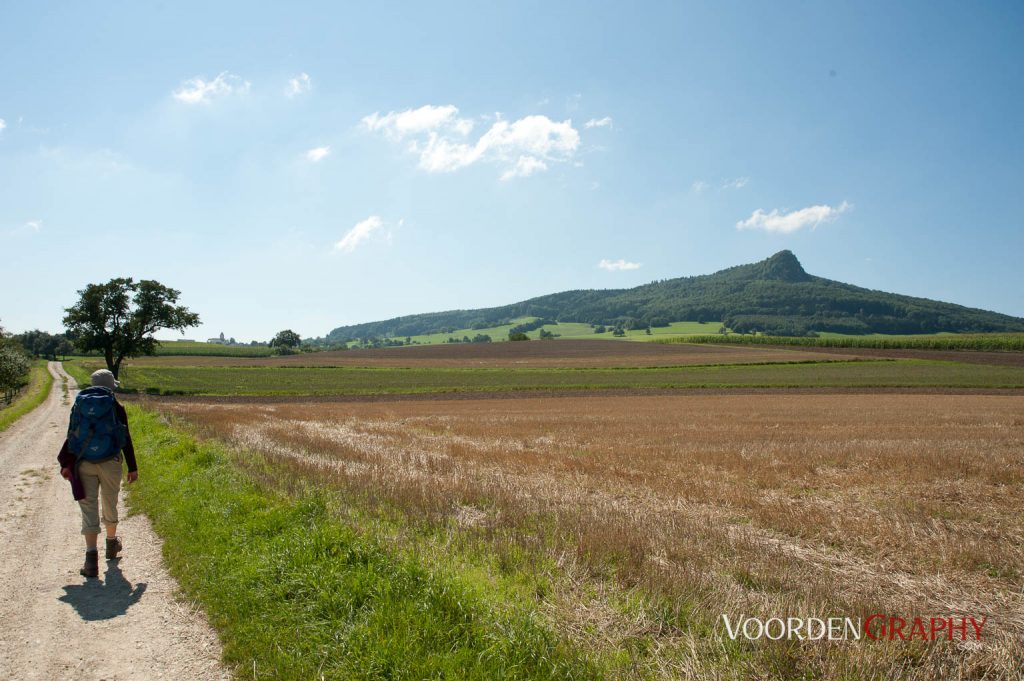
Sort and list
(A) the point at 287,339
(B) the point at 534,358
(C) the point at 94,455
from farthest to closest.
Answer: (A) the point at 287,339 → (B) the point at 534,358 → (C) the point at 94,455

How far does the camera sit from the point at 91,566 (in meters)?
6.96

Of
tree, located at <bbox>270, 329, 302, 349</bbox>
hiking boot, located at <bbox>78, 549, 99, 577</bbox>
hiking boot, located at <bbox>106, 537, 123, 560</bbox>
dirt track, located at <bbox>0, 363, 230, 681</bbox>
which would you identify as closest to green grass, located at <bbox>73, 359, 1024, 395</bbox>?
dirt track, located at <bbox>0, 363, 230, 681</bbox>

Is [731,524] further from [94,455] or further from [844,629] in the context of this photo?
[94,455]

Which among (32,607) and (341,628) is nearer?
(341,628)

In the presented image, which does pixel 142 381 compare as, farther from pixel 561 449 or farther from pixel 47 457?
pixel 561 449

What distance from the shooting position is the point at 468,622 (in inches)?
191

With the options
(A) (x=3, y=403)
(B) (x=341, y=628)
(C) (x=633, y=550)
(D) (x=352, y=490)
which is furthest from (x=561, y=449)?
(A) (x=3, y=403)

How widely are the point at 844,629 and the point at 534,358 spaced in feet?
314

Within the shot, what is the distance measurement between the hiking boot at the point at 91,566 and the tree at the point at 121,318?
64805mm

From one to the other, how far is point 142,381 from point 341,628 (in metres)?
72.1

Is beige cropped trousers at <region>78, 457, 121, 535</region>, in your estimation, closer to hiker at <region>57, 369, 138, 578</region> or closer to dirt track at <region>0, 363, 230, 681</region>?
hiker at <region>57, 369, 138, 578</region>

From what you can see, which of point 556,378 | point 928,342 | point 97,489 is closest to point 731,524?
point 97,489

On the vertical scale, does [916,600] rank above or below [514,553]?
below

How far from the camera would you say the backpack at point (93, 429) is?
756 cm
